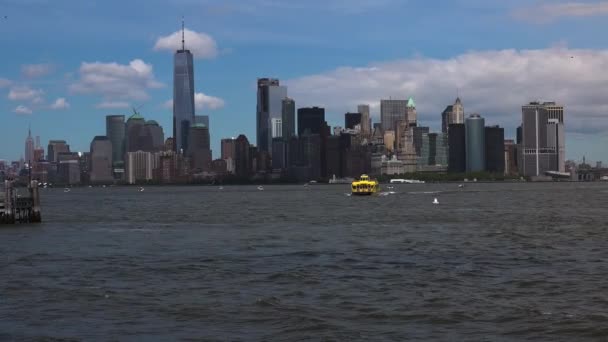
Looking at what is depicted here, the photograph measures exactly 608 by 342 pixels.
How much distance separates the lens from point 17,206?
77.4 meters

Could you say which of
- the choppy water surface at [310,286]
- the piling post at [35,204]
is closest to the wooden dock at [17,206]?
the piling post at [35,204]

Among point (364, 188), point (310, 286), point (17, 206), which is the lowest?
point (310, 286)

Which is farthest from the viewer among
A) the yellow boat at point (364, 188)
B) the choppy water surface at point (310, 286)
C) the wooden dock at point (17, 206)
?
the yellow boat at point (364, 188)

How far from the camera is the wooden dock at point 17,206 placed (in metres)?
74.5

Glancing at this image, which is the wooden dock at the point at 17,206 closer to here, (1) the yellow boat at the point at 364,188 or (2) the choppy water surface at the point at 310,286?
(2) the choppy water surface at the point at 310,286

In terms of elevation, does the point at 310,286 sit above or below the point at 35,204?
below

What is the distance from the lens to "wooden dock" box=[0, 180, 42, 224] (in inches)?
2933

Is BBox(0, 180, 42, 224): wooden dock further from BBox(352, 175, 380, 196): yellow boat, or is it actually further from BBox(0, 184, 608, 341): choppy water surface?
BBox(352, 175, 380, 196): yellow boat

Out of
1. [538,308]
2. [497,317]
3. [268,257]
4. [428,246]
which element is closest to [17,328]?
[497,317]

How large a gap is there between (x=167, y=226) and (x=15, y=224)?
13.2m

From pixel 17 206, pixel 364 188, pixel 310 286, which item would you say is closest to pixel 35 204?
pixel 17 206

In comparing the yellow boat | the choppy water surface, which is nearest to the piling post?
the choppy water surface

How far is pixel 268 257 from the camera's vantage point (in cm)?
4638

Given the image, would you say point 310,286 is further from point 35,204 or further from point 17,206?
point 35,204
